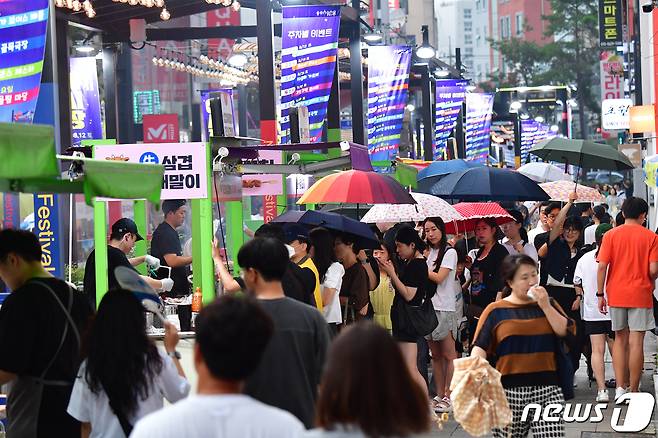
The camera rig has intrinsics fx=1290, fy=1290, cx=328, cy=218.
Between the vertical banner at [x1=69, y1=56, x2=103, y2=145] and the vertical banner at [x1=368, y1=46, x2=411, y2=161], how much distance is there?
5.42 meters

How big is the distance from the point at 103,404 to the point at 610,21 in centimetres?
3758

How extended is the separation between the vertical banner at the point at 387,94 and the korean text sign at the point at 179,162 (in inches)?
606

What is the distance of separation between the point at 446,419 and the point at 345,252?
2254 mm

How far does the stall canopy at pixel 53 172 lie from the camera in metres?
5.95

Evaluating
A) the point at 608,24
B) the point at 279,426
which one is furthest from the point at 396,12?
the point at 279,426

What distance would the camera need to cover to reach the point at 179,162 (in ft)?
32.7

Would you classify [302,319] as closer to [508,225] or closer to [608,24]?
[508,225]

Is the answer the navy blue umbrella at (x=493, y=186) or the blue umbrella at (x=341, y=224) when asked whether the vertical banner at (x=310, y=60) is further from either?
the blue umbrella at (x=341, y=224)

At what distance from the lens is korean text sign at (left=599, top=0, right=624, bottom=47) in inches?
1608

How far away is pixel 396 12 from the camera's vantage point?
56.2 m

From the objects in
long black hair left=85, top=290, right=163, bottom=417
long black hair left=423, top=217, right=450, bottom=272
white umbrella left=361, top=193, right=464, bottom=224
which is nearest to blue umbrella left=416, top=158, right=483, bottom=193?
white umbrella left=361, top=193, right=464, bottom=224

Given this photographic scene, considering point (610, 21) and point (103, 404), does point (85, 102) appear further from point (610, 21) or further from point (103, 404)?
point (610, 21)

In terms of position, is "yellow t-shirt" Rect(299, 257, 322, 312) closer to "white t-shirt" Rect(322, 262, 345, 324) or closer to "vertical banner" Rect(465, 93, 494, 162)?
"white t-shirt" Rect(322, 262, 345, 324)

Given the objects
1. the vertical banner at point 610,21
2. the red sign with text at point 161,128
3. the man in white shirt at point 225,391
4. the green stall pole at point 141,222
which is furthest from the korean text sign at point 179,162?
the vertical banner at point 610,21
